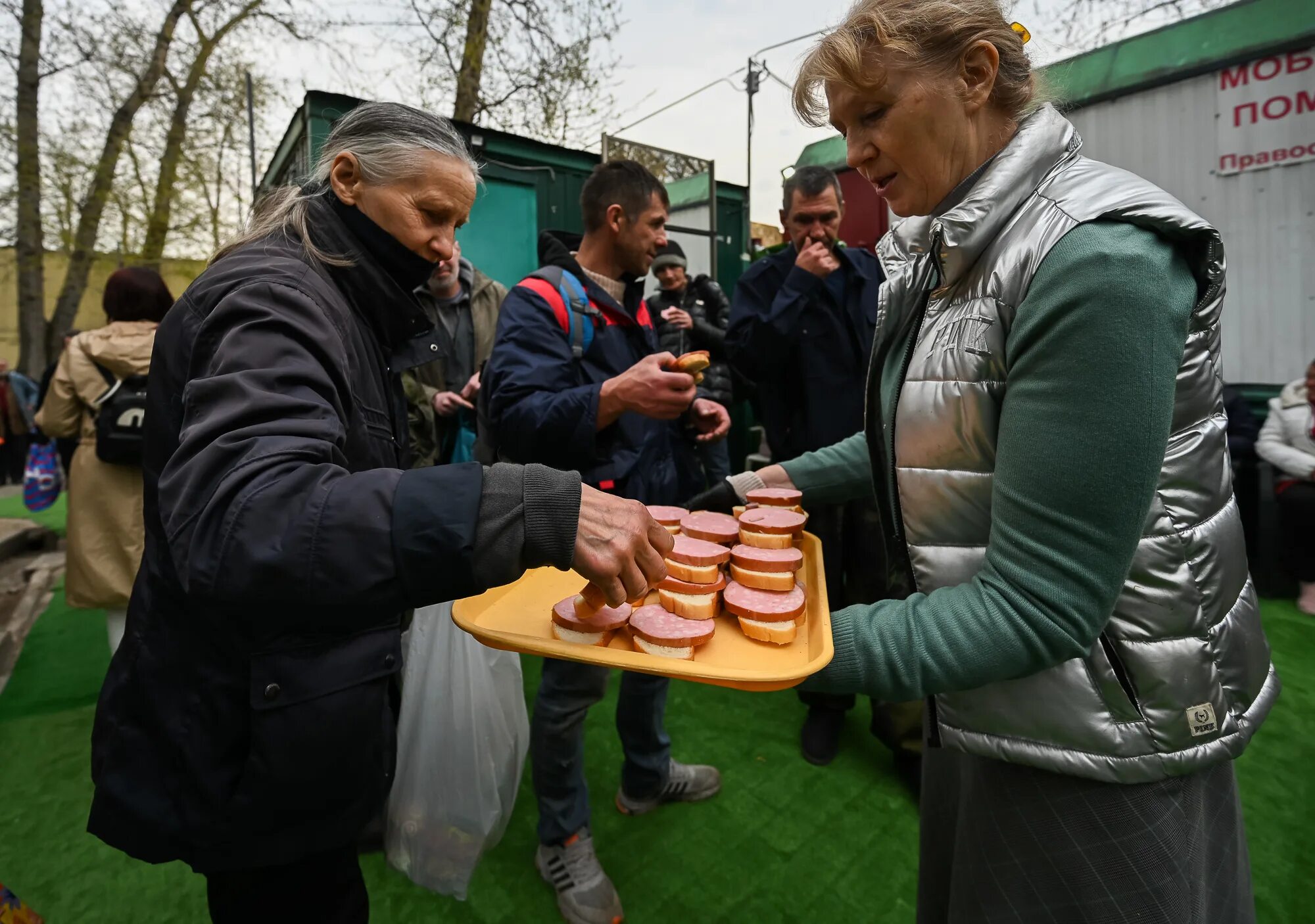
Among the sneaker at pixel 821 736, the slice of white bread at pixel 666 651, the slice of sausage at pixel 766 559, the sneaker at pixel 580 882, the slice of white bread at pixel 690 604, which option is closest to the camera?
the slice of white bread at pixel 666 651

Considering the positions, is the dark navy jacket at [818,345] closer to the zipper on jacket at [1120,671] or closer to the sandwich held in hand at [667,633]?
the sandwich held in hand at [667,633]

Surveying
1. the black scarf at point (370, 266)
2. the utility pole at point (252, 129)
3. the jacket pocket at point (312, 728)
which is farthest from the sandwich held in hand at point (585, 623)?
the utility pole at point (252, 129)

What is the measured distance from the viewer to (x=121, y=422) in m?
3.04

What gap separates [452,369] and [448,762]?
182cm

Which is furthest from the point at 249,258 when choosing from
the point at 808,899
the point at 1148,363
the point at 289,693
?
the point at 808,899

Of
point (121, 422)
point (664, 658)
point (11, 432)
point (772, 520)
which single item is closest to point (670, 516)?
point (772, 520)

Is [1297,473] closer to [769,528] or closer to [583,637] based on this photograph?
[769,528]

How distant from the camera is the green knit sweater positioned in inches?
32.2

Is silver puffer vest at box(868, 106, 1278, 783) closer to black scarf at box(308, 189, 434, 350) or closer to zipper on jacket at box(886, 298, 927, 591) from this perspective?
zipper on jacket at box(886, 298, 927, 591)

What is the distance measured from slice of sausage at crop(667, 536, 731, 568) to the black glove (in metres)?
0.40

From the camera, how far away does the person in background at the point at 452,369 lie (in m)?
2.95

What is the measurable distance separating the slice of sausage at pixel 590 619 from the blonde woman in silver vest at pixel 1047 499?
0.39 metres

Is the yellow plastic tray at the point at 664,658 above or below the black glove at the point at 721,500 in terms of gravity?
below

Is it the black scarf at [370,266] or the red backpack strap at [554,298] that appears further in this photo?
the red backpack strap at [554,298]
